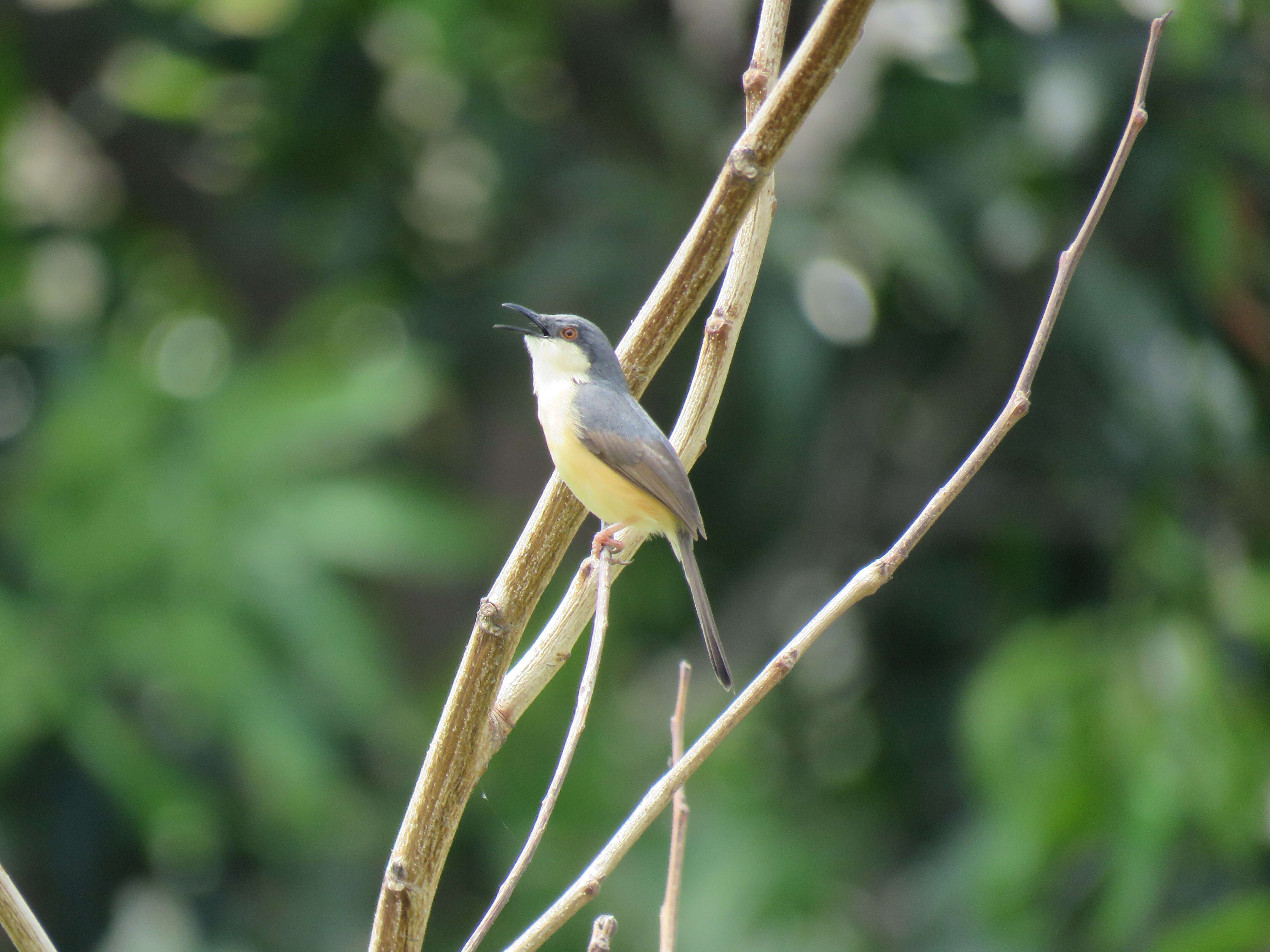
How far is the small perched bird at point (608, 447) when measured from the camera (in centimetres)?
216

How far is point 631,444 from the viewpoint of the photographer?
7.81 ft

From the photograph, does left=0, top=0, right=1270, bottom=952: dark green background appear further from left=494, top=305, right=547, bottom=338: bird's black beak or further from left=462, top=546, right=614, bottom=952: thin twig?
left=462, top=546, right=614, bottom=952: thin twig

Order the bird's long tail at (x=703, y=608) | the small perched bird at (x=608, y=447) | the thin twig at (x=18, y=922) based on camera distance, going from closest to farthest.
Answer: the thin twig at (x=18, y=922) < the small perched bird at (x=608, y=447) < the bird's long tail at (x=703, y=608)

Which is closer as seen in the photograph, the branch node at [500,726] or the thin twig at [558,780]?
the thin twig at [558,780]

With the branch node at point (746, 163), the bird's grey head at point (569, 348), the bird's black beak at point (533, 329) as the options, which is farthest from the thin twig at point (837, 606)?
the bird's black beak at point (533, 329)

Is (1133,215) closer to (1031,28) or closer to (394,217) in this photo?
(1031,28)

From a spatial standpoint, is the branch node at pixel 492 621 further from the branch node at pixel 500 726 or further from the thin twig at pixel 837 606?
the thin twig at pixel 837 606

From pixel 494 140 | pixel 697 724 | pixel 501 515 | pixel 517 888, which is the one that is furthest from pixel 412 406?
pixel 517 888

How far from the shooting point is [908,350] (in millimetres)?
6348

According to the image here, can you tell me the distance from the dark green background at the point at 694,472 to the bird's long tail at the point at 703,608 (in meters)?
2.65

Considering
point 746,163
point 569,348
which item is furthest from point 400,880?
point 569,348

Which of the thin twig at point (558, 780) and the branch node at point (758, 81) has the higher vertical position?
the branch node at point (758, 81)

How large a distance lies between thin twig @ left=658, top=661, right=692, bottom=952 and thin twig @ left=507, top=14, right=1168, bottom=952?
111 mm

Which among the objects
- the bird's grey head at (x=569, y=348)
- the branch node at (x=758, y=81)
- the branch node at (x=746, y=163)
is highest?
the branch node at (x=758, y=81)
